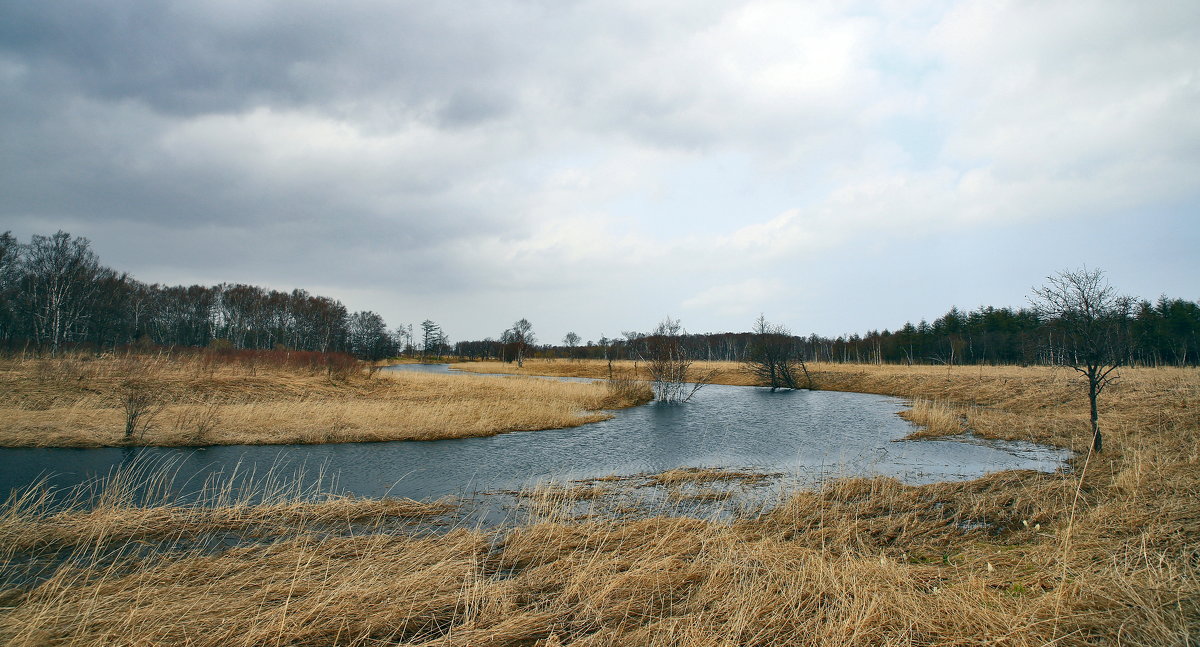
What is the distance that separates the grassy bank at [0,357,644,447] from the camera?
53.3ft

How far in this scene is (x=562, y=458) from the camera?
15.5m

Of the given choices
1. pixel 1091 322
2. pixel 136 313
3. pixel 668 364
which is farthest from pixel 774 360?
pixel 136 313

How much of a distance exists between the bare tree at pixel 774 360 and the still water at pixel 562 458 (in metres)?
23.6

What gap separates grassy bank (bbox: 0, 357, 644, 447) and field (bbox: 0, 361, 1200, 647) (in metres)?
7.35

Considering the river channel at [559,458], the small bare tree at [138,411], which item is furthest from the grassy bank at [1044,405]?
the small bare tree at [138,411]

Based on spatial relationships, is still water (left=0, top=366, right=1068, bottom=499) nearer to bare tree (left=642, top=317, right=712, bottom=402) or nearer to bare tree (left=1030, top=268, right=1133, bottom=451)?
bare tree (left=1030, top=268, right=1133, bottom=451)

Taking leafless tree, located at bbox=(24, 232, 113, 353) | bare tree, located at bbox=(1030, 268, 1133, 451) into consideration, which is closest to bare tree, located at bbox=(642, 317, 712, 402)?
bare tree, located at bbox=(1030, 268, 1133, 451)

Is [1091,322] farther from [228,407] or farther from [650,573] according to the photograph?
[228,407]

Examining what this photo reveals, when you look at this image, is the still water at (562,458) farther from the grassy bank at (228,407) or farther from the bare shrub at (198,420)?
the bare shrub at (198,420)

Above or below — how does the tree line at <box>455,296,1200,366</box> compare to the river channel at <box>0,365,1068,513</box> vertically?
above

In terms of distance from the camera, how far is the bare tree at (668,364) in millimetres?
32406

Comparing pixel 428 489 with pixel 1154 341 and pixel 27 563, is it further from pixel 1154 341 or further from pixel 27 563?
pixel 1154 341

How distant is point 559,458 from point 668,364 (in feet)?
58.4

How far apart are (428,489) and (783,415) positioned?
20114mm
